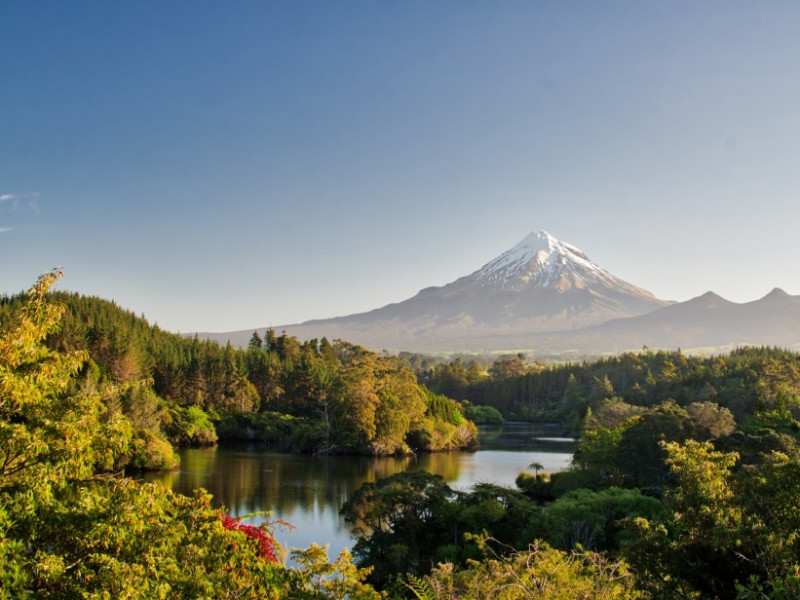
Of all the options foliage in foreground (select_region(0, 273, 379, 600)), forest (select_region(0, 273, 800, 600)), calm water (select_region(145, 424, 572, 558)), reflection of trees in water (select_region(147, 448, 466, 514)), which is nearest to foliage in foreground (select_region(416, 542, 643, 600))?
forest (select_region(0, 273, 800, 600))

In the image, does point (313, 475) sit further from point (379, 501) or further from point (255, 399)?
point (255, 399)

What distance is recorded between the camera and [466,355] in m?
185

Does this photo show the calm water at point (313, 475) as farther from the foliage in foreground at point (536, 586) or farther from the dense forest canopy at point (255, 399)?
the foliage in foreground at point (536, 586)

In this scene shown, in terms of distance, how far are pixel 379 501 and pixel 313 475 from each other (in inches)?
659

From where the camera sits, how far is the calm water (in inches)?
916

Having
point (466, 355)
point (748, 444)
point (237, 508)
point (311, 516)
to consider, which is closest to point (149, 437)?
point (237, 508)

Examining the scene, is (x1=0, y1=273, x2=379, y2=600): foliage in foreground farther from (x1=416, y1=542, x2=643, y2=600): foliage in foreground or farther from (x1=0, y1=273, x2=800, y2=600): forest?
(x1=416, y1=542, x2=643, y2=600): foliage in foreground

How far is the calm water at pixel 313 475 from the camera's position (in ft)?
76.3

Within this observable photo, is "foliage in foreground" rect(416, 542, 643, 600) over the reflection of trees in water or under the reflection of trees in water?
over

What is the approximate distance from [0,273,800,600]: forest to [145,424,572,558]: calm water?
1729 mm

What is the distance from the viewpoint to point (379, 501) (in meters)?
18.3

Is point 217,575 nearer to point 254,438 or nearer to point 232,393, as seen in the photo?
point 254,438

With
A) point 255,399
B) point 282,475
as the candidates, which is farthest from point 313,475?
point 255,399

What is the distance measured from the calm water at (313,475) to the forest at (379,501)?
173 centimetres
